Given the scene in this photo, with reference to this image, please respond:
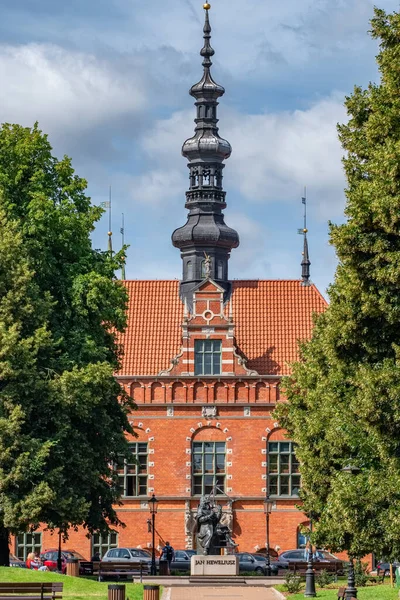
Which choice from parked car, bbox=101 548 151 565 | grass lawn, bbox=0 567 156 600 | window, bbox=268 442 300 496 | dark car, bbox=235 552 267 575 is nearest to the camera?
grass lawn, bbox=0 567 156 600

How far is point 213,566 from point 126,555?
8.95 meters

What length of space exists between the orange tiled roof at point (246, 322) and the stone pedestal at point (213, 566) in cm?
1705

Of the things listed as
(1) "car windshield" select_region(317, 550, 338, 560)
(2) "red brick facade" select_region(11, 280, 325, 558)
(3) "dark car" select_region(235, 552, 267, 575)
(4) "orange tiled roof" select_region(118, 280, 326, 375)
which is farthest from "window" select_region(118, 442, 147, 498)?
(1) "car windshield" select_region(317, 550, 338, 560)

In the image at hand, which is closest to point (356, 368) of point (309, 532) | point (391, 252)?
point (391, 252)

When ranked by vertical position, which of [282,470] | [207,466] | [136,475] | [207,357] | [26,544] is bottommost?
[26,544]

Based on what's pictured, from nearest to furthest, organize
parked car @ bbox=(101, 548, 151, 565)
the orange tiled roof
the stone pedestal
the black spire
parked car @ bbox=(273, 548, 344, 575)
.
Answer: the stone pedestal < parked car @ bbox=(273, 548, 344, 575) < parked car @ bbox=(101, 548, 151, 565) < the orange tiled roof < the black spire

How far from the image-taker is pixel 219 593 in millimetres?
37781

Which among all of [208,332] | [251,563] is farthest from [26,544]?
[208,332]

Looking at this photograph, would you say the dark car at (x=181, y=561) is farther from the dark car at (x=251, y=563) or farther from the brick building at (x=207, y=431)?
the brick building at (x=207, y=431)

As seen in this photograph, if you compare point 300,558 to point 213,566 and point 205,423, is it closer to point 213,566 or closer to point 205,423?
point 205,423

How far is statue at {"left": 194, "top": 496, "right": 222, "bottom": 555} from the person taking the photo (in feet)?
152

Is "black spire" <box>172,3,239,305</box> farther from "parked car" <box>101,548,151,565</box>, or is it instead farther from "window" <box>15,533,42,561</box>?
"parked car" <box>101,548,151,565</box>

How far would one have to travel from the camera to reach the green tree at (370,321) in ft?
90.1

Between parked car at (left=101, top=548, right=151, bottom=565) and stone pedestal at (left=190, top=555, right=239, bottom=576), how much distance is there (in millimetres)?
7389
